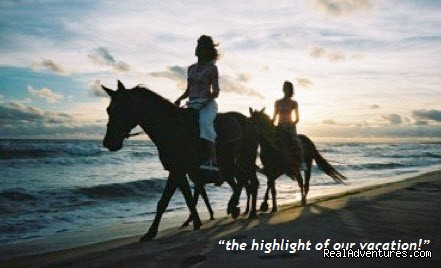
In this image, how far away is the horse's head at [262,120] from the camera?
9.39 meters

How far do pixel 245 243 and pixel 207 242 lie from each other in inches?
23.4

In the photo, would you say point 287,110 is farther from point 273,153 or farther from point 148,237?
point 148,237

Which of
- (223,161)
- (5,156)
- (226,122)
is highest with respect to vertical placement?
(226,122)

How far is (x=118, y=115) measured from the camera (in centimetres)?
619

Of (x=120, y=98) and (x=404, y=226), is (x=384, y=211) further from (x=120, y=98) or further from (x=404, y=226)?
(x=120, y=98)

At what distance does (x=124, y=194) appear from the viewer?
1507 cm

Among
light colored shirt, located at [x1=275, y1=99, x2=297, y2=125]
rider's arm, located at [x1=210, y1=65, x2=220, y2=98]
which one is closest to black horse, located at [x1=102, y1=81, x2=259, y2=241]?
rider's arm, located at [x1=210, y1=65, x2=220, y2=98]

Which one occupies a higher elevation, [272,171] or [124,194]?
[272,171]

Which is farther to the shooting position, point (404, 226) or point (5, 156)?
point (5, 156)

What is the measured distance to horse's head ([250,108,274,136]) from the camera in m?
9.39

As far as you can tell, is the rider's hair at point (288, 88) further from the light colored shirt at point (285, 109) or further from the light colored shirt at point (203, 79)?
the light colored shirt at point (203, 79)

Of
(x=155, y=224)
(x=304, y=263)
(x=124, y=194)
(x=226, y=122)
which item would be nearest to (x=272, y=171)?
(x=226, y=122)

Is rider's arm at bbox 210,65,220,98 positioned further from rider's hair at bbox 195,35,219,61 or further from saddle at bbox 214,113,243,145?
saddle at bbox 214,113,243,145

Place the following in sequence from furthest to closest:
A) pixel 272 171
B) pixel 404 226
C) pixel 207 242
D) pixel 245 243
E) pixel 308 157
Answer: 1. pixel 308 157
2. pixel 272 171
3. pixel 404 226
4. pixel 207 242
5. pixel 245 243
